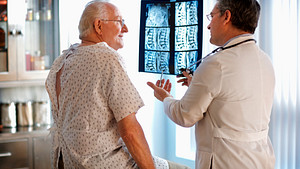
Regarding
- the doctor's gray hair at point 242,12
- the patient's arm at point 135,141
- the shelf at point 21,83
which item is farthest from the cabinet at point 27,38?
the doctor's gray hair at point 242,12

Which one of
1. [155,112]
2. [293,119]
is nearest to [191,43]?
[293,119]

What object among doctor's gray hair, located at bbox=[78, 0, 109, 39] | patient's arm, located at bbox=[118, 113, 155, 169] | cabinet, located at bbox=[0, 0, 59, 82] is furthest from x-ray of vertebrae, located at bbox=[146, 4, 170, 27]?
cabinet, located at bbox=[0, 0, 59, 82]

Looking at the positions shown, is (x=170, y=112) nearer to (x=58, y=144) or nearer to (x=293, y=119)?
(x=58, y=144)

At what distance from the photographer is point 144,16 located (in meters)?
2.32

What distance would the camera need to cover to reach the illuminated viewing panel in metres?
2.19

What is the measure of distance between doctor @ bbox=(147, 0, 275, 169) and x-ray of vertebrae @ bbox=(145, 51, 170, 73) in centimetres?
56

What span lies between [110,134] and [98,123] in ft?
0.25

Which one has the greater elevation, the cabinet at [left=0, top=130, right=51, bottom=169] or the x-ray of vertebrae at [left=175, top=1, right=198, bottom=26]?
the x-ray of vertebrae at [left=175, top=1, right=198, bottom=26]

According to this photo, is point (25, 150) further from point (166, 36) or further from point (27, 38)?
point (166, 36)

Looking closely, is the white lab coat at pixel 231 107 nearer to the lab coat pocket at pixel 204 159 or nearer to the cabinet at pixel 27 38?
the lab coat pocket at pixel 204 159

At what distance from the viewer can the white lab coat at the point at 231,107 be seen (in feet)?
5.30

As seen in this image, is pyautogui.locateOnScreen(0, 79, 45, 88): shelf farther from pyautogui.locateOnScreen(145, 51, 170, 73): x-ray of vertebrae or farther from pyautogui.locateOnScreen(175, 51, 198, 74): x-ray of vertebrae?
pyautogui.locateOnScreen(175, 51, 198, 74): x-ray of vertebrae

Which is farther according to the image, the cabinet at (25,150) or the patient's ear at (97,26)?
the cabinet at (25,150)

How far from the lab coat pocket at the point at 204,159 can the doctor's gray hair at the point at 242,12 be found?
573 millimetres
